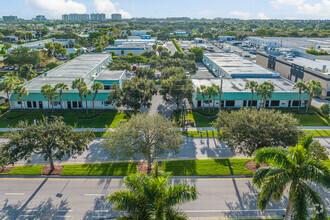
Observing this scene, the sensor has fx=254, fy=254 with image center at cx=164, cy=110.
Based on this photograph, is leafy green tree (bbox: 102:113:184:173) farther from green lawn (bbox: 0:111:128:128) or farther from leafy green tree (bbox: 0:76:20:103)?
leafy green tree (bbox: 0:76:20:103)

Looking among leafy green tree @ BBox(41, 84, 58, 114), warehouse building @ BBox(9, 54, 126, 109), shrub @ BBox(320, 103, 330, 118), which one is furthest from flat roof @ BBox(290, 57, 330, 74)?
leafy green tree @ BBox(41, 84, 58, 114)

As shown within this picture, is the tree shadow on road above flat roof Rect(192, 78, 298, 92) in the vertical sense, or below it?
below

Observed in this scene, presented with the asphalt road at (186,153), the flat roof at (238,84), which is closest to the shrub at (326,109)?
the flat roof at (238,84)

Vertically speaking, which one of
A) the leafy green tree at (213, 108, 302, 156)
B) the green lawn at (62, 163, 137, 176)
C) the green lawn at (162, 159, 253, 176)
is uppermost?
the leafy green tree at (213, 108, 302, 156)

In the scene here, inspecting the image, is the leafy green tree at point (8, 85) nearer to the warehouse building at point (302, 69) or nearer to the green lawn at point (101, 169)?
the green lawn at point (101, 169)

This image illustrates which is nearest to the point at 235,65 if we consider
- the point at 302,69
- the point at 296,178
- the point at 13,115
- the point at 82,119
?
the point at 302,69
